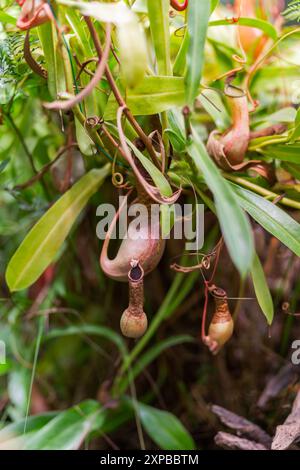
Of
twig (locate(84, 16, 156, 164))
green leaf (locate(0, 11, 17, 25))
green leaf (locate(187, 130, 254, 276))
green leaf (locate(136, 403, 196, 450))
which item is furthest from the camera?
green leaf (locate(136, 403, 196, 450))

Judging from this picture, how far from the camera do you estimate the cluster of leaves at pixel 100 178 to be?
0.47 metres

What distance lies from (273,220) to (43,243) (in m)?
0.26

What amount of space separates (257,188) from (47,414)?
1.47ft

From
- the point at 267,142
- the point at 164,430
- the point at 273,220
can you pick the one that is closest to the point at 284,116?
the point at 267,142

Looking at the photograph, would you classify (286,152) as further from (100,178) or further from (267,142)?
(100,178)

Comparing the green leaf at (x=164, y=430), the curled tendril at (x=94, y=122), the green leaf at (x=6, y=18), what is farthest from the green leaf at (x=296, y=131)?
the green leaf at (x=164, y=430)

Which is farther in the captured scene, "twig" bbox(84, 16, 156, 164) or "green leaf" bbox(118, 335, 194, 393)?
"green leaf" bbox(118, 335, 194, 393)

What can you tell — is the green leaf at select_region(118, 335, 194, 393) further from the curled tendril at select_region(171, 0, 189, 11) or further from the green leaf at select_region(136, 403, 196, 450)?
the curled tendril at select_region(171, 0, 189, 11)

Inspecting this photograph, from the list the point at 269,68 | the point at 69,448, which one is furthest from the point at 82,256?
the point at 269,68

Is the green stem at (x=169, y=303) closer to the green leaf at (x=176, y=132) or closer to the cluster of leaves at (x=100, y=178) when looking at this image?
the cluster of leaves at (x=100, y=178)

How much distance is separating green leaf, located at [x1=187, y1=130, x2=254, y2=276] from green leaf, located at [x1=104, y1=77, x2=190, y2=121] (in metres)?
0.08

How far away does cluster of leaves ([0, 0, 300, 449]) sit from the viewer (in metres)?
0.47

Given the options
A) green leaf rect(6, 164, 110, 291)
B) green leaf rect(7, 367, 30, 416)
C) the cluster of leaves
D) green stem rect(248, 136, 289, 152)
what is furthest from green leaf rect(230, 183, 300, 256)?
green leaf rect(7, 367, 30, 416)

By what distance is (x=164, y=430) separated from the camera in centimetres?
73
